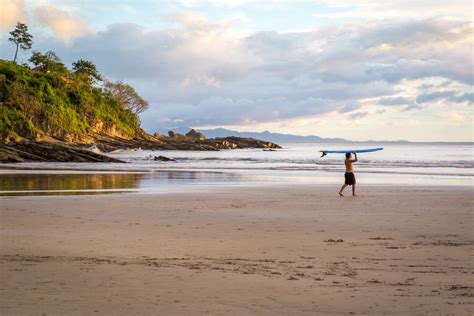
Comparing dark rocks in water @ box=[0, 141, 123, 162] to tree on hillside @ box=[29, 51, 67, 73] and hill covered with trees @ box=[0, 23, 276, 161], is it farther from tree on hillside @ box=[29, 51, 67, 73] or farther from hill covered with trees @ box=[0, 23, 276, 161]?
tree on hillside @ box=[29, 51, 67, 73]

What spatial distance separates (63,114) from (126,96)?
40.8m

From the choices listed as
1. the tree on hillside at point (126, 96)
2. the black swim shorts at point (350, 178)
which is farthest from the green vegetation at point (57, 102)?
the black swim shorts at point (350, 178)

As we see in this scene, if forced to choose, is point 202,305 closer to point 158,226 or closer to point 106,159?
point 158,226

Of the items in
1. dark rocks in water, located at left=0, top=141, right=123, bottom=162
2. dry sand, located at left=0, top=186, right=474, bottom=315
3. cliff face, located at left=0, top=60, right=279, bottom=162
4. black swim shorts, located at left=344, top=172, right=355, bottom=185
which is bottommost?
dry sand, located at left=0, top=186, right=474, bottom=315

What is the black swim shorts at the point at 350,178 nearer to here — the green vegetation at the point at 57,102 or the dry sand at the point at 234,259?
the dry sand at the point at 234,259

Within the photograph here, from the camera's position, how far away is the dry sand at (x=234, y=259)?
6.50 m

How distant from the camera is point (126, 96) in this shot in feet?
445

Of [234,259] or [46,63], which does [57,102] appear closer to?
[46,63]

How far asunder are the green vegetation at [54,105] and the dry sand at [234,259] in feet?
225

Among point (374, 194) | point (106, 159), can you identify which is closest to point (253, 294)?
point (374, 194)

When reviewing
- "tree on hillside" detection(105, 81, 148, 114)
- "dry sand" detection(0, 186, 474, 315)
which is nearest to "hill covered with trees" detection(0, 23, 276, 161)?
"tree on hillside" detection(105, 81, 148, 114)

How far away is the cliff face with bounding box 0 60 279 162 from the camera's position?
268 ft

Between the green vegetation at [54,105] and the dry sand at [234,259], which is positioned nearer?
the dry sand at [234,259]

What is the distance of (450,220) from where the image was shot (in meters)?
13.9
